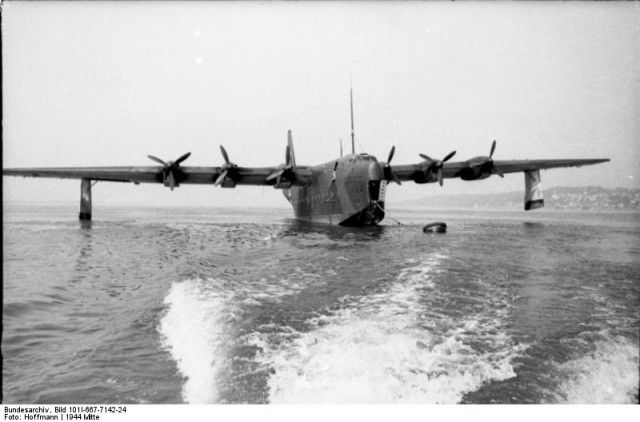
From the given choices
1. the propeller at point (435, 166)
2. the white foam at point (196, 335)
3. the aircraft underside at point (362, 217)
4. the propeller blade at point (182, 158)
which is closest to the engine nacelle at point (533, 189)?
the propeller at point (435, 166)

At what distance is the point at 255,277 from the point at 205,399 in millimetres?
5855

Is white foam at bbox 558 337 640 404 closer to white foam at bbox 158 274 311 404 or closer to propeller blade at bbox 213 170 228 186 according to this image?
white foam at bbox 158 274 311 404

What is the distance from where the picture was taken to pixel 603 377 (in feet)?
14.3

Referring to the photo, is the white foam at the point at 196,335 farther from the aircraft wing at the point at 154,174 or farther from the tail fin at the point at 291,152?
the aircraft wing at the point at 154,174

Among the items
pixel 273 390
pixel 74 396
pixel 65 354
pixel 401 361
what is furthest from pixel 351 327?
pixel 65 354

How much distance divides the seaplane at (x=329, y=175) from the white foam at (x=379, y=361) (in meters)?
19.8

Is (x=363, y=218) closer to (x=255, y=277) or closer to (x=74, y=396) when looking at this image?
(x=255, y=277)

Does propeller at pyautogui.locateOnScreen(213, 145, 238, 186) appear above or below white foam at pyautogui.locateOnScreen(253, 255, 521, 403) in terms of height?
above

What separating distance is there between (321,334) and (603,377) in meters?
3.64

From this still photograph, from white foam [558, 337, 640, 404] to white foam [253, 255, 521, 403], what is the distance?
0.64 metres

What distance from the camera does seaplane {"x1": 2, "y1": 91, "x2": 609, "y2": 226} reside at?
85.7 ft

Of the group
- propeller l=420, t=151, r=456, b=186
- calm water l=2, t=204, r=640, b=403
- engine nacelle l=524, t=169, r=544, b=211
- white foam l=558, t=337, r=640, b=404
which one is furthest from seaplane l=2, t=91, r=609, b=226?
white foam l=558, t=337, r=640, b=404

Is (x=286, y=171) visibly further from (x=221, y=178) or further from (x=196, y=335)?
(x=196, y=335)

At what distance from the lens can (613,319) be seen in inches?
249
